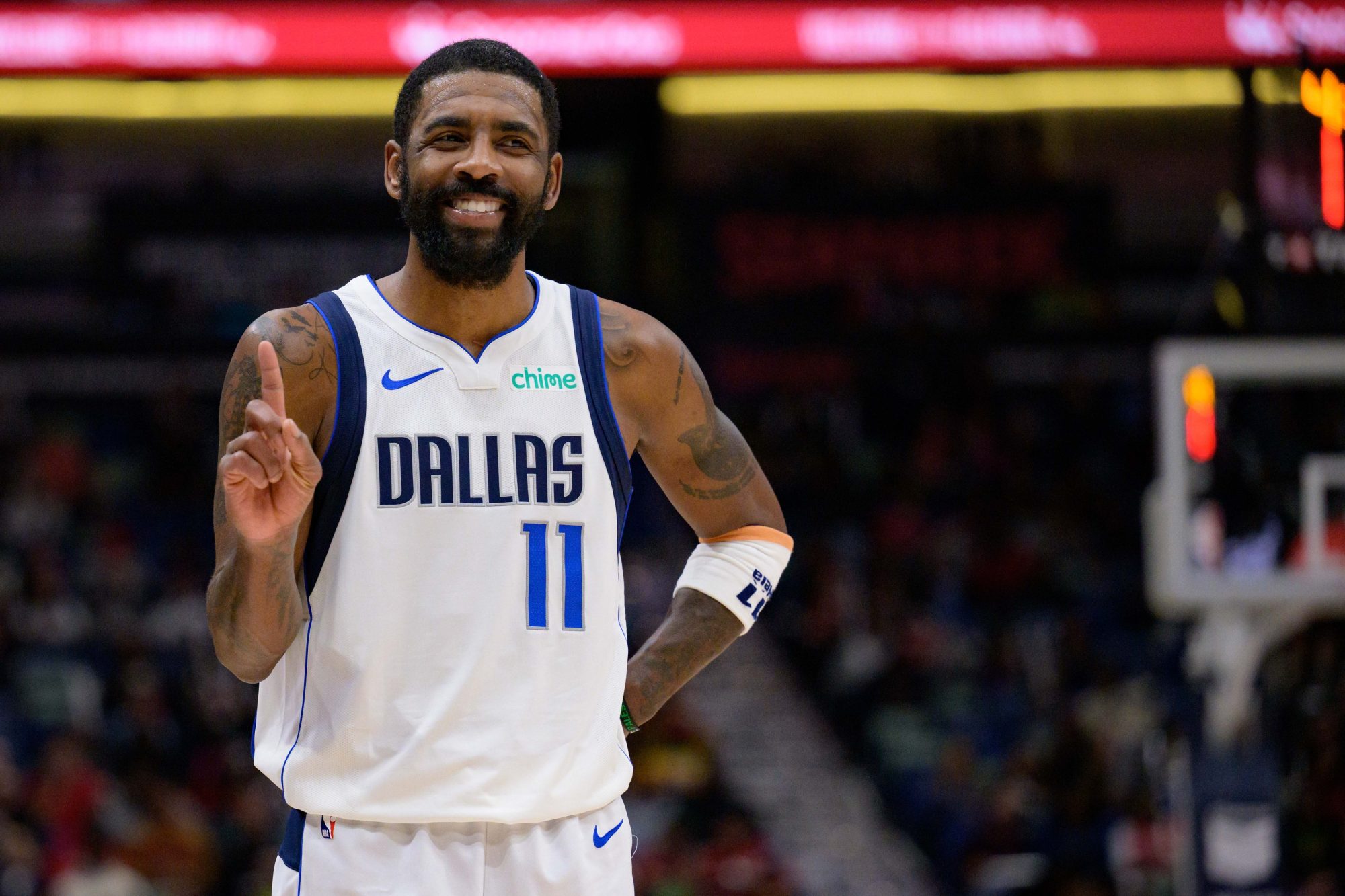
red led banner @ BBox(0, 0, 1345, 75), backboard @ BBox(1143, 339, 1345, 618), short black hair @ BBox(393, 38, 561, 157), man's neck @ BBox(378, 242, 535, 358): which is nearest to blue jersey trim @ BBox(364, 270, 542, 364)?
man's neck @ BBox(378, 242, 535, 358)

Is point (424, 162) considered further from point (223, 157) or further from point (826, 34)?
point (223, 157)

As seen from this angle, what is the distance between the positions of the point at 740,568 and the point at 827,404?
450 inches

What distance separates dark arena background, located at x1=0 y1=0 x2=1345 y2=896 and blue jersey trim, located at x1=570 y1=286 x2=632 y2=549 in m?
4.99

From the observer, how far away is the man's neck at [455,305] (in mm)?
2752

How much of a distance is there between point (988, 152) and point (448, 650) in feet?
42.6

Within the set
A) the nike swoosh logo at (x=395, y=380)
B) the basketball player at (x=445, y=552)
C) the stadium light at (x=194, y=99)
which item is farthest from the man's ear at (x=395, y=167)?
the stadium light at (x=194, y=99)

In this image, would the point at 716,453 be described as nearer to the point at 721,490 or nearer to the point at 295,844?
the point at 721,490

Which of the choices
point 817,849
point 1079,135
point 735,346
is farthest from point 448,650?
point 1079,135

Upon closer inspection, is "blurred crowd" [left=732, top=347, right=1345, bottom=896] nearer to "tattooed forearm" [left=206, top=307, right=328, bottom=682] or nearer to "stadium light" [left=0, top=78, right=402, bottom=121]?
"stadium light" [left=0, top=78, right=402, bottom=121]

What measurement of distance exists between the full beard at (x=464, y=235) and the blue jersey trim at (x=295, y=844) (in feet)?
2.99

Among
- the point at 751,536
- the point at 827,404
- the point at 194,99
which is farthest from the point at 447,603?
the point at 194,99

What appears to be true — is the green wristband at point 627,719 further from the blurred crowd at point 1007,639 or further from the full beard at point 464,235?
the blurred crowd at point 1007,639

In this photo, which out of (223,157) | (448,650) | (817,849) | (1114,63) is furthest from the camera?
(223,157)

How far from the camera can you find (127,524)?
13.7 metres
